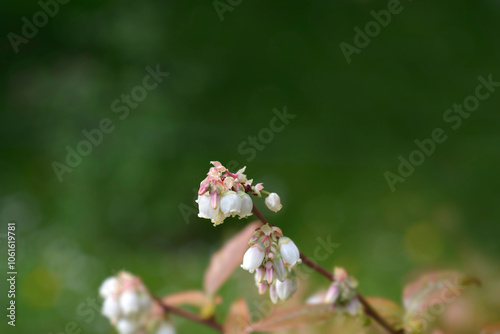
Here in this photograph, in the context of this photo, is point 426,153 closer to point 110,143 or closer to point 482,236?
point 482,236

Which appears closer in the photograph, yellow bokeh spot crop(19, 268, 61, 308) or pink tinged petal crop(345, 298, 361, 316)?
pink tinged petal crop(345, 298, 361, 316)

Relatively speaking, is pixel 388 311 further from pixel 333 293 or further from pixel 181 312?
pixel 181 312

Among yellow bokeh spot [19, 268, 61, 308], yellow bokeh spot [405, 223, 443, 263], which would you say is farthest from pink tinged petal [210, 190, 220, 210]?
yellow bokeh spot [19, 268, 61, 308]

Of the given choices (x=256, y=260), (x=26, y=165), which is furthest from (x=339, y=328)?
(x=26, y=165)

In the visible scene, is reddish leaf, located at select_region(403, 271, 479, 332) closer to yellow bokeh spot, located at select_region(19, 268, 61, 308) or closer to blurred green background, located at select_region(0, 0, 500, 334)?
blurred green background, located at select_region(0, 0, 500, 334)

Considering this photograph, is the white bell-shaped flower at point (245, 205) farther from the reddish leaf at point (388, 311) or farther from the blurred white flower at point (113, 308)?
the blurred white flower at point (113, 308)

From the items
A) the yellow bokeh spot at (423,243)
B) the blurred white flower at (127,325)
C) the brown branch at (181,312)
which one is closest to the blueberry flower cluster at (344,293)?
the brown branch at (181,312)

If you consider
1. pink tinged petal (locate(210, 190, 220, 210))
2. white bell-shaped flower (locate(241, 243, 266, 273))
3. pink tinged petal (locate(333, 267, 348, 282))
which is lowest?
pink tinged petal (locate(333, 267, 348, 282))

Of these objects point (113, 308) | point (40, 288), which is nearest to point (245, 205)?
point (113, 308)
